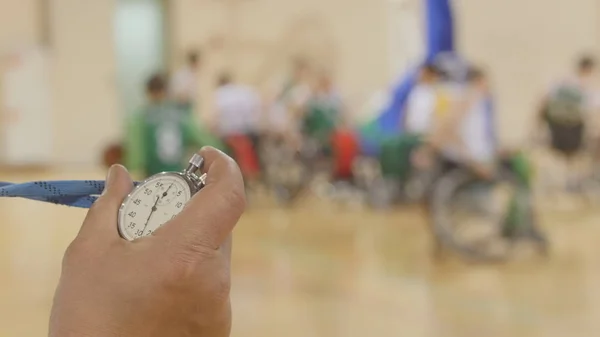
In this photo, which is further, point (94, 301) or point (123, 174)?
point (123, 174)

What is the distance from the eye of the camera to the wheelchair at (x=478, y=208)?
17.5 ft

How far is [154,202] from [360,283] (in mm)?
3523

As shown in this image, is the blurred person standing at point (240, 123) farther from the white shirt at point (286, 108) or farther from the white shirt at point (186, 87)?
the white shirt at point (186, 87)

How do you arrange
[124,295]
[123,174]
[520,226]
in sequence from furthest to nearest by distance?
[520,226], [123,174], [124,295]

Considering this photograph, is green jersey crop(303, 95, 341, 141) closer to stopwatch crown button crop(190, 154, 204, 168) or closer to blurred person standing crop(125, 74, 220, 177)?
blurred person standing crop(125, 74, 220, 177)

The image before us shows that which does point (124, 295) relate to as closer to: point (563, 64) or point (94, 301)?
point (94, 301)

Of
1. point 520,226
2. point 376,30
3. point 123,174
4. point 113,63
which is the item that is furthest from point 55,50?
point 123,174

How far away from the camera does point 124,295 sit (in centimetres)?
104

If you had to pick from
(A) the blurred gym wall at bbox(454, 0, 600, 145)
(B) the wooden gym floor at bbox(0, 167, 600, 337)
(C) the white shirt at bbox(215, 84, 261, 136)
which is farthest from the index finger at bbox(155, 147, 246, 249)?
(A) the blurred gym wall at bbox(454, 0, 600, 145)

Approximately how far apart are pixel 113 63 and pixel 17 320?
1110 cm

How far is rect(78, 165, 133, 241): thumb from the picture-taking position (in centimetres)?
108

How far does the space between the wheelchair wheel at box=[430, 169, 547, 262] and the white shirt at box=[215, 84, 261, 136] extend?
3622mm

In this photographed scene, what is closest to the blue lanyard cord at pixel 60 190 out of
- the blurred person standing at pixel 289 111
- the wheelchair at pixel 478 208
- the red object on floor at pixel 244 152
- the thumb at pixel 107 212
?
the thumb at pixel 107 212

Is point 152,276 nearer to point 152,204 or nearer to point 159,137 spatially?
point 152,204
